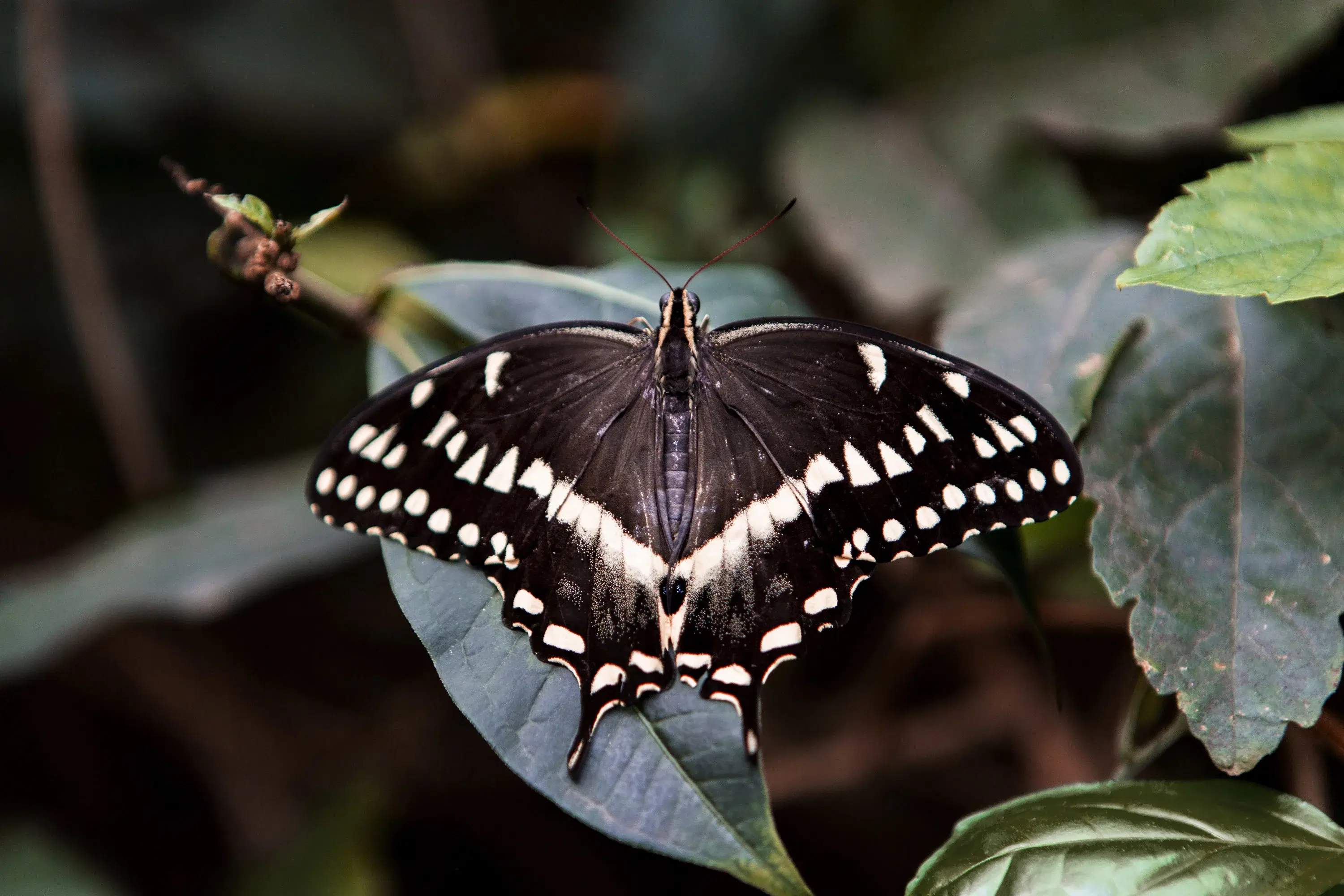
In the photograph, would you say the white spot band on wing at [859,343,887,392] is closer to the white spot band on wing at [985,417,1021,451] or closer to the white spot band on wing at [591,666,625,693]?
the white spot band on wing at [985,417,1021,451]

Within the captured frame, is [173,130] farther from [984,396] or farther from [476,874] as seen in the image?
[984,396]

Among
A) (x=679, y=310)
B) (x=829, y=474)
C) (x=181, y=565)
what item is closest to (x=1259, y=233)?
(x=829, y=474)

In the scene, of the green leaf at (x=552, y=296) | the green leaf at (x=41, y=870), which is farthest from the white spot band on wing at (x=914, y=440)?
the green leaf at (x=41, y=870)

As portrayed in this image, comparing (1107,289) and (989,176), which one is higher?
(989,176)

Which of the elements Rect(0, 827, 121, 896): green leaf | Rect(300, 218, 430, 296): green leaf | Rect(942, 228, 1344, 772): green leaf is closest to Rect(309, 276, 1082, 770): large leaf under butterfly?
Rect(942, 228, 1344, 772): green leaf

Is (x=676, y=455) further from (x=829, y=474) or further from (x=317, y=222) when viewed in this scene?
(x=317, y=222)

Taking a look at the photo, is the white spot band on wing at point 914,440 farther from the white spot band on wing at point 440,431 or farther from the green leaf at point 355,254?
the green leaf at point 355,254

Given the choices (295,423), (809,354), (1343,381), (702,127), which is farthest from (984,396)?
(295,423)
